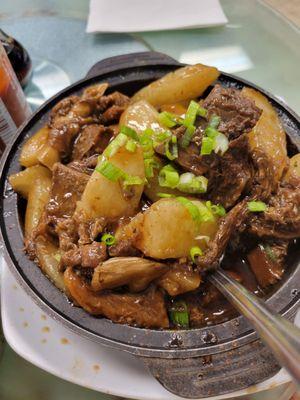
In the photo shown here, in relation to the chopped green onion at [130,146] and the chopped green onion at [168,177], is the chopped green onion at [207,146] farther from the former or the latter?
the chopped green onion at [130,146]

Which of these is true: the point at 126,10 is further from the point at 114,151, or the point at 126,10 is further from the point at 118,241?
the point at 118,241

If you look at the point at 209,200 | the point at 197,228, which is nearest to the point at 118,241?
the point at 197,228

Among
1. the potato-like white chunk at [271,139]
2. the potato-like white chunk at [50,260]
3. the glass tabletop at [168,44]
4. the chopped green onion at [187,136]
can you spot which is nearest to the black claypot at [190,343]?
the potato-like white chunk at [50,260]

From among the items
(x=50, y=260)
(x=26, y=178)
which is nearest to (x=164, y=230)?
(x=50, y=260)

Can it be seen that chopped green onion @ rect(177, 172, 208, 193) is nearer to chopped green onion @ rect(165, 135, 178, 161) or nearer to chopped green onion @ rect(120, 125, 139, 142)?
chopped green onion @ rect(165, 135, 178, 161)

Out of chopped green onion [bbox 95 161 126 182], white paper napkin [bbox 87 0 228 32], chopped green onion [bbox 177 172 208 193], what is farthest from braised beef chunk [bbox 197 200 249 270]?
white paper napkin [bbox 87 0 228 32]

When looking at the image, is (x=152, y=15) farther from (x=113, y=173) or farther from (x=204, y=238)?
(x=204, y=238)
